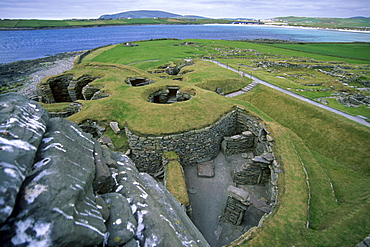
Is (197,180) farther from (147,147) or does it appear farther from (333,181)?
(333,181)

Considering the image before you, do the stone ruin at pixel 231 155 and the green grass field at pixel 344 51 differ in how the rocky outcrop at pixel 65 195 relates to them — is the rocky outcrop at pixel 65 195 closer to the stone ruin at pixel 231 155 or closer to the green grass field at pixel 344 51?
the stone ruin at pixel 231 155

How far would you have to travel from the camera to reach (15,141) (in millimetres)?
3840

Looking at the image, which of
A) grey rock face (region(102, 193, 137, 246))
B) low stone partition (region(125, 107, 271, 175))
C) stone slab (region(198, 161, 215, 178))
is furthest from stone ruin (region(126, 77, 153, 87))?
grey rock face (region(102, 193, 137, 246))

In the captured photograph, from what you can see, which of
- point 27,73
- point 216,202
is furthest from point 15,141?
point 27,73

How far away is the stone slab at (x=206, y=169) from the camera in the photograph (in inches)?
596

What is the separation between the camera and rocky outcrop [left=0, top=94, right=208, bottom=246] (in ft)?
10.5

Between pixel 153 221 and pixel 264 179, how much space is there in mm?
11682

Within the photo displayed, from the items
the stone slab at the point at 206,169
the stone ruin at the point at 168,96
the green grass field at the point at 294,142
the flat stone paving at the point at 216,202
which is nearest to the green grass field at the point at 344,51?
the green grass field at the point at 294,142

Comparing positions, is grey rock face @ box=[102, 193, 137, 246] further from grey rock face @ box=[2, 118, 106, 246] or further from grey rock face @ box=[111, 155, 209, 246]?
grey rock face @ box=[2, 118, 106, 246]

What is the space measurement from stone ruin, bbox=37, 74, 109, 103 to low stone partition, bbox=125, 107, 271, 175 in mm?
13981

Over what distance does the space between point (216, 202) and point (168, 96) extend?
16.4 m

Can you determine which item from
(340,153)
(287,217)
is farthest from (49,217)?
(340,153)

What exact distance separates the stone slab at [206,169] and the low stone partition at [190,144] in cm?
51

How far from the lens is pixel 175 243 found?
514cm
